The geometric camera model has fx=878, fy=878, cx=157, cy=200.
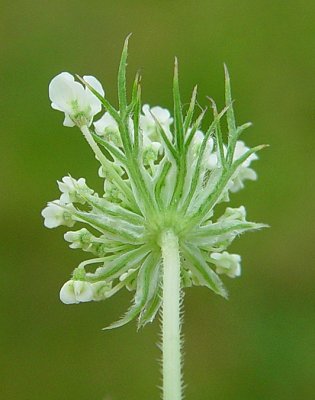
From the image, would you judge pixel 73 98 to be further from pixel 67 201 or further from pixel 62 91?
pixel 67 201

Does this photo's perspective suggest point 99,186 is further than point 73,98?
Yes

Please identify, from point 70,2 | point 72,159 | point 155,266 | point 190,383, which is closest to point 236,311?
point 190,383

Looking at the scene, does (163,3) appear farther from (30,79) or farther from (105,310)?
(105,310)

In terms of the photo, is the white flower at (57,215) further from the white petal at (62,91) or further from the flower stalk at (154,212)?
the white petal at (62,91)

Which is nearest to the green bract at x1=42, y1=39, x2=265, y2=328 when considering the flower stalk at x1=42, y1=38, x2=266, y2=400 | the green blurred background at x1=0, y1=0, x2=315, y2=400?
the flower stalk at x1=42, y1=38, x2=266, y2=400

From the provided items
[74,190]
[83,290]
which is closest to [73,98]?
[74,190]

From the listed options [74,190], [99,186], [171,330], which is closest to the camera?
[171,330]

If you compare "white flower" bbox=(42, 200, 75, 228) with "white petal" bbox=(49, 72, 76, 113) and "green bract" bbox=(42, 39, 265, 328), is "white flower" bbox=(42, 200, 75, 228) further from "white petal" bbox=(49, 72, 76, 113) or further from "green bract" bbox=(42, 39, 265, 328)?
"white petal" bbox=(49, 72, 76, 113)
